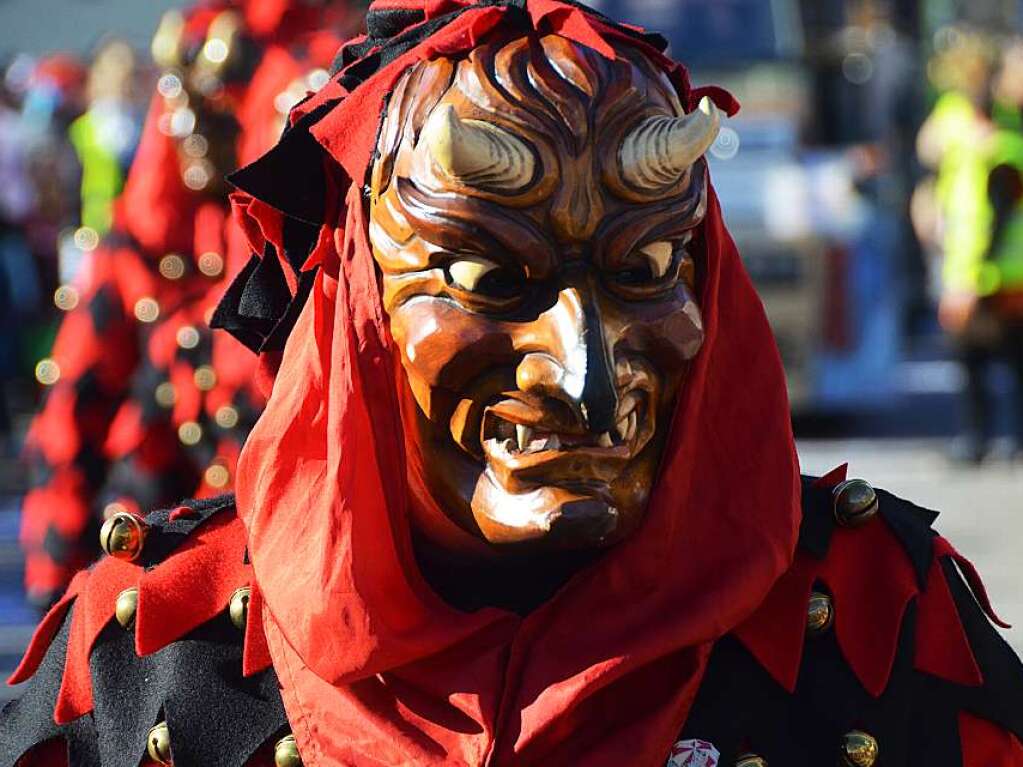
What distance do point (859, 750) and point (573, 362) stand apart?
504mm

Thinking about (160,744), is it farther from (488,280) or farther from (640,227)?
(640,227)

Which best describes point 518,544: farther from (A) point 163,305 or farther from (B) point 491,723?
(A) point 163,305

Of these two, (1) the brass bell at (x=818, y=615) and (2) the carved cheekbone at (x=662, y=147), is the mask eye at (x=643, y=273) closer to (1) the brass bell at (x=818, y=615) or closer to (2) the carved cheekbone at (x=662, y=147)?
(2) the carved cheekbone at (x=662, y=147)

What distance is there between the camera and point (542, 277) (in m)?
2.12

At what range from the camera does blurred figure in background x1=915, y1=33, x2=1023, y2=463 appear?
30.7 ft

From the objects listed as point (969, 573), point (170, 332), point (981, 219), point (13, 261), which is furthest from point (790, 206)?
point (969, 573)

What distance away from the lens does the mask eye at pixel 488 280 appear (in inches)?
83.7

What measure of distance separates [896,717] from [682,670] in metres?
0.24

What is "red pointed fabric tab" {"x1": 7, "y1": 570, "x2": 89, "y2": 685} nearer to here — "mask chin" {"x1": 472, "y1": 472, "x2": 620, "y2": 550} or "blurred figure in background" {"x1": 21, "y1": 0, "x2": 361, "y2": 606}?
"mask chin" {"x1": 472, "y1": 472, "x2": 620, "y2": 550}

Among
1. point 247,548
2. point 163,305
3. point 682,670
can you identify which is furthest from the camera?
point 163,305

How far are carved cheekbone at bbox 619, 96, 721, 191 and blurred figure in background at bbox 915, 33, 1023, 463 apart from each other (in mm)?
7472

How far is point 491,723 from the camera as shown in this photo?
2.13 metres

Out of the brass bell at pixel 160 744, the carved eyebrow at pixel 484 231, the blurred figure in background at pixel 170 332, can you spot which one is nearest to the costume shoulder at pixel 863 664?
the carved eyebrow at pixel 484 231

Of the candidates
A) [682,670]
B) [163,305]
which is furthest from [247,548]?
[163,305]
